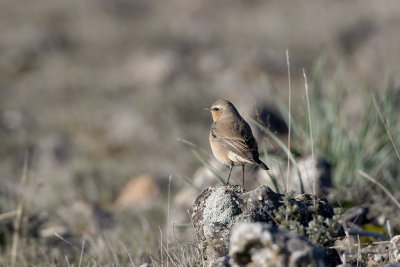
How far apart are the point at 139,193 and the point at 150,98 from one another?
5534 millimetres

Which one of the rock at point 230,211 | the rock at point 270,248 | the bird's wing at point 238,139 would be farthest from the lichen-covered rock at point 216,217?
the rock at point 270,248

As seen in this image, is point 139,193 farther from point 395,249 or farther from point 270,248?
point 270,248

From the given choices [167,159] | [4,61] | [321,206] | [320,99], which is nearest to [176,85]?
[167,159]

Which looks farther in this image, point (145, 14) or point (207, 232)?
point (145, 14)

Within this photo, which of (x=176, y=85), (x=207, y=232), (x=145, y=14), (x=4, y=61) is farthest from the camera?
(x=145, y=14)

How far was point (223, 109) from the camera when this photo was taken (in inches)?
209

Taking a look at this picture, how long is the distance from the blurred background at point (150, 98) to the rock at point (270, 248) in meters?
1.39

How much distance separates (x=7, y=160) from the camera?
1167cm

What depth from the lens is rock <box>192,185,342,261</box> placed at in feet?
12.9

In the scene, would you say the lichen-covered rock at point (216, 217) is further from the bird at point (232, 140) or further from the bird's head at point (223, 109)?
the bird's head at point (223, 109)

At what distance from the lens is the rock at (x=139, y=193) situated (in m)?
8.70

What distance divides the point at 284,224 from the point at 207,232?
667 millimetres

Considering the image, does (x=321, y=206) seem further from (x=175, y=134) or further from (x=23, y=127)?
(x=23, y=127)

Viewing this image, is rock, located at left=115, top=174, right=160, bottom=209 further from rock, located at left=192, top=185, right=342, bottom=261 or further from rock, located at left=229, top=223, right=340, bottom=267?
rock, located at left=229, top=223, right=340, bottom=267
